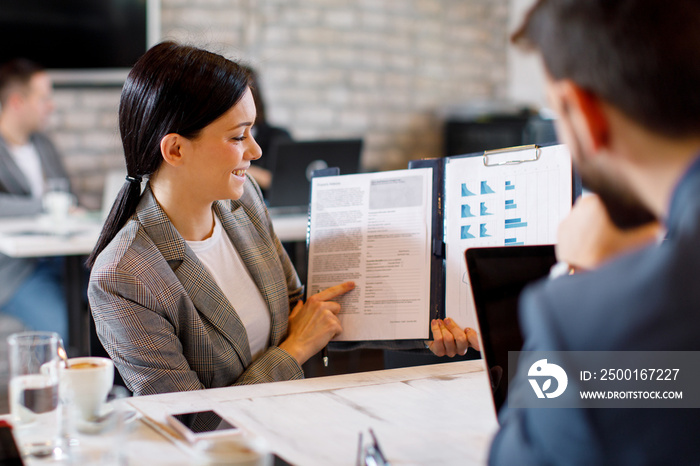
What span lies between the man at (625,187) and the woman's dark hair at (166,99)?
79 centimetres

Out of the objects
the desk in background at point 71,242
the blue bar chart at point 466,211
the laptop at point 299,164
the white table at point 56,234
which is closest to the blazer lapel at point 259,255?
the blue bar chart at point 466,211

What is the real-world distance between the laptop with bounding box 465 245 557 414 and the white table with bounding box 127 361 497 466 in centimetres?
9

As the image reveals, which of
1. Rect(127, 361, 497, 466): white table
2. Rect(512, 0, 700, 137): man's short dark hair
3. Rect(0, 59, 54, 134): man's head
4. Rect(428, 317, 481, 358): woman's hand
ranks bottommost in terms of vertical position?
Rect(127, 361, 497, 466): white table

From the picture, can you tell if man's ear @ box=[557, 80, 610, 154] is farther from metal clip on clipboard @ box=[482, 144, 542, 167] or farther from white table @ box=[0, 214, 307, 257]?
white table @ box=[0, 214, 307, 257]

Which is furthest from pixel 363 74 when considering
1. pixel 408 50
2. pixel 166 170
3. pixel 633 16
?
pixel 633 16

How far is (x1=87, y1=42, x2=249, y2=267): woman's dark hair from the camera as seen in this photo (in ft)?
4.07

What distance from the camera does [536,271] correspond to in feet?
2.94

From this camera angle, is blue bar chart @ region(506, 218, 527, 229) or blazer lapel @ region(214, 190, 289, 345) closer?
blue bar chart @ region(506, 218, 527, 229)

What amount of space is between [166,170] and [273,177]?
5.19 ft

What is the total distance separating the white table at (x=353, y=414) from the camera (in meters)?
0.81

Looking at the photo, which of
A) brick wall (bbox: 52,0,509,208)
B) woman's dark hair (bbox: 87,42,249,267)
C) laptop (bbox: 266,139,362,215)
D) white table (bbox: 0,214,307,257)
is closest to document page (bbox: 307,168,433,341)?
woman's dark hair (bbox: 87,42,249,267)

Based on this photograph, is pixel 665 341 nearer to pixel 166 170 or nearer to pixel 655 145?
pixel 655 145

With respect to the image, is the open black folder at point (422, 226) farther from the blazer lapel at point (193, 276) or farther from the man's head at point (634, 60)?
the man's head at point (634, 60)

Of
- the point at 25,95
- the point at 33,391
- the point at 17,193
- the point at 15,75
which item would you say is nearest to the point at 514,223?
the point at 33,391
